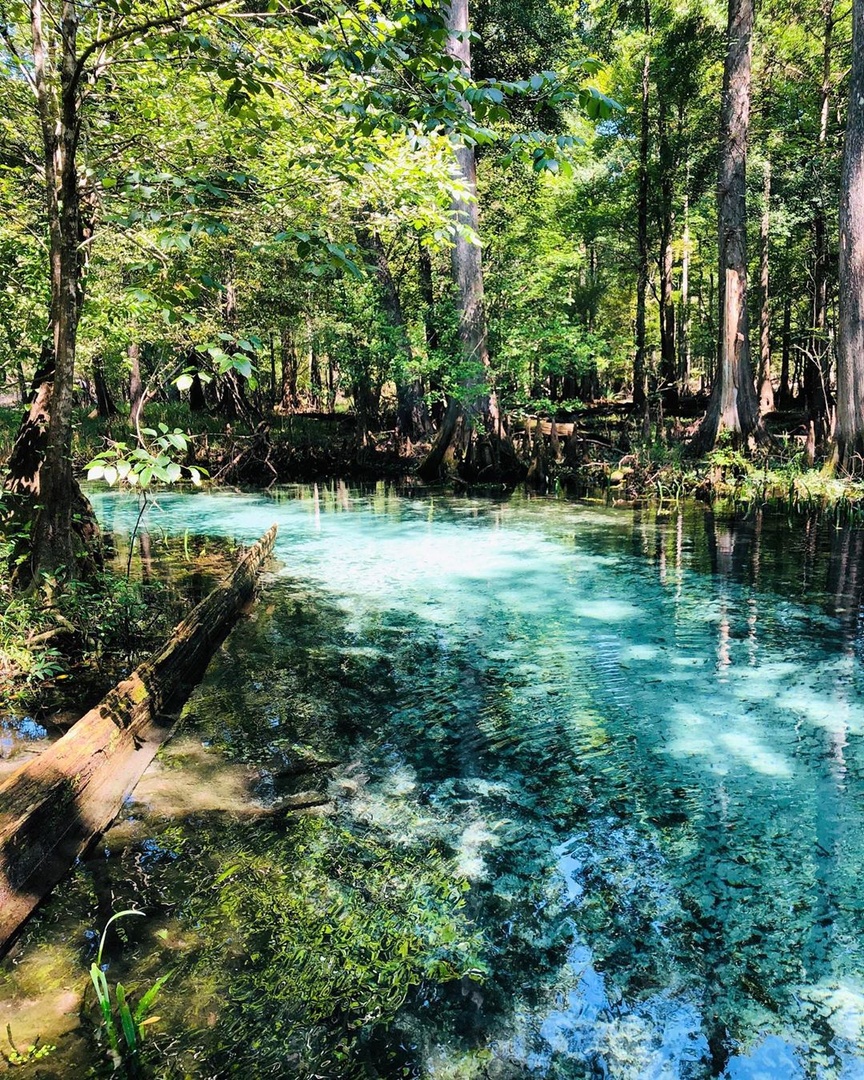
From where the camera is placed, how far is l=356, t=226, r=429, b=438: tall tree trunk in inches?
707

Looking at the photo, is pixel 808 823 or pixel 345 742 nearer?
pixel 808 823

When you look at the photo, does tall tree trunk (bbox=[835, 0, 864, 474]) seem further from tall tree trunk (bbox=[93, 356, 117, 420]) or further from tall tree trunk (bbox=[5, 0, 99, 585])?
tall tree trunk (bbox=[93, 356, 117, 420])

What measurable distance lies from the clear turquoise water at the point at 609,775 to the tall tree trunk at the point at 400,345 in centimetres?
1040

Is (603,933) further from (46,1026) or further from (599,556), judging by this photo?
(599,556)

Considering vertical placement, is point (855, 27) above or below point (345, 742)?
above

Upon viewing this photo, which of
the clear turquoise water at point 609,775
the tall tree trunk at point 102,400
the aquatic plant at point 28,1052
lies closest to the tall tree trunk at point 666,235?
the clear turquoise water at point 609,775

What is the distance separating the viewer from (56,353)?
5.11 metres

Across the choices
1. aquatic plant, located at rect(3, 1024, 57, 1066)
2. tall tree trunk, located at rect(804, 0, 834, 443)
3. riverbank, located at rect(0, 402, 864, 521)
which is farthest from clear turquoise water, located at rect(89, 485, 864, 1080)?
tall tree trunk, located at rect(804, 0, 834, 443)

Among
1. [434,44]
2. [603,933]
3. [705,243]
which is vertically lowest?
[603,933]

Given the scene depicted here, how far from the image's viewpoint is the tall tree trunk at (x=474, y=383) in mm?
16172

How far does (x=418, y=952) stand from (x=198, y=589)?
6.28 meters

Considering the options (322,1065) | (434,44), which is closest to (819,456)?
(434,44)

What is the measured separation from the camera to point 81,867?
311cm

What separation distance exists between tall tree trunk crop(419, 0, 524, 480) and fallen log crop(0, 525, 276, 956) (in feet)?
40.7
